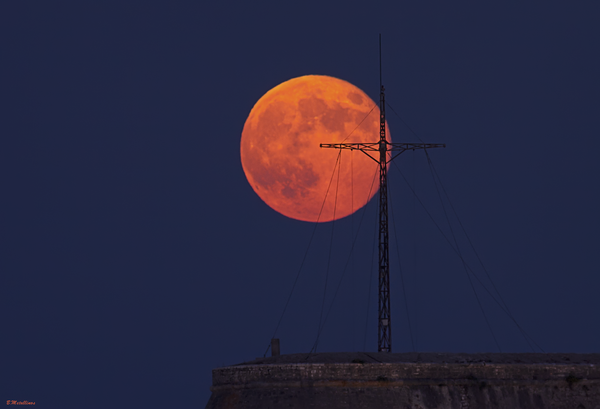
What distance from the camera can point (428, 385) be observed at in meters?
40.8

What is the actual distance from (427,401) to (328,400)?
4.07 meters

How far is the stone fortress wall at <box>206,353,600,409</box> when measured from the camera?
40375 mm

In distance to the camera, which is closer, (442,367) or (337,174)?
(442,367)

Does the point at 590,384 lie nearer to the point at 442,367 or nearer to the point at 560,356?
the point at 560,356

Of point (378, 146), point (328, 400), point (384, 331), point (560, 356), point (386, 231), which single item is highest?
point (378, 146)

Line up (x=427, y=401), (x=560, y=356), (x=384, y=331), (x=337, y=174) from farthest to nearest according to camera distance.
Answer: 1. (x=337, y=174)
2. (x=384, y=331)
3. (x=560, y=356)
4. (x=427, y=401)

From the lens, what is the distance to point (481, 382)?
4091 centimetres

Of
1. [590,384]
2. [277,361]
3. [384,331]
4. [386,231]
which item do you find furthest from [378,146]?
[590,384]

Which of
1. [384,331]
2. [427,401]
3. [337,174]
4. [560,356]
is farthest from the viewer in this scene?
[337,174]

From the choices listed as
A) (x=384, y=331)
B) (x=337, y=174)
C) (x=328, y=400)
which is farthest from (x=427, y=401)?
(x=337, y=174)

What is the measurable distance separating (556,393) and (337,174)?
23.8 m

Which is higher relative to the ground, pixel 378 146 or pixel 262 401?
pixel 378 146

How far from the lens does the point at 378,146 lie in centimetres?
5319

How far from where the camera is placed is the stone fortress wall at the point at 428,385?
4038 cm
